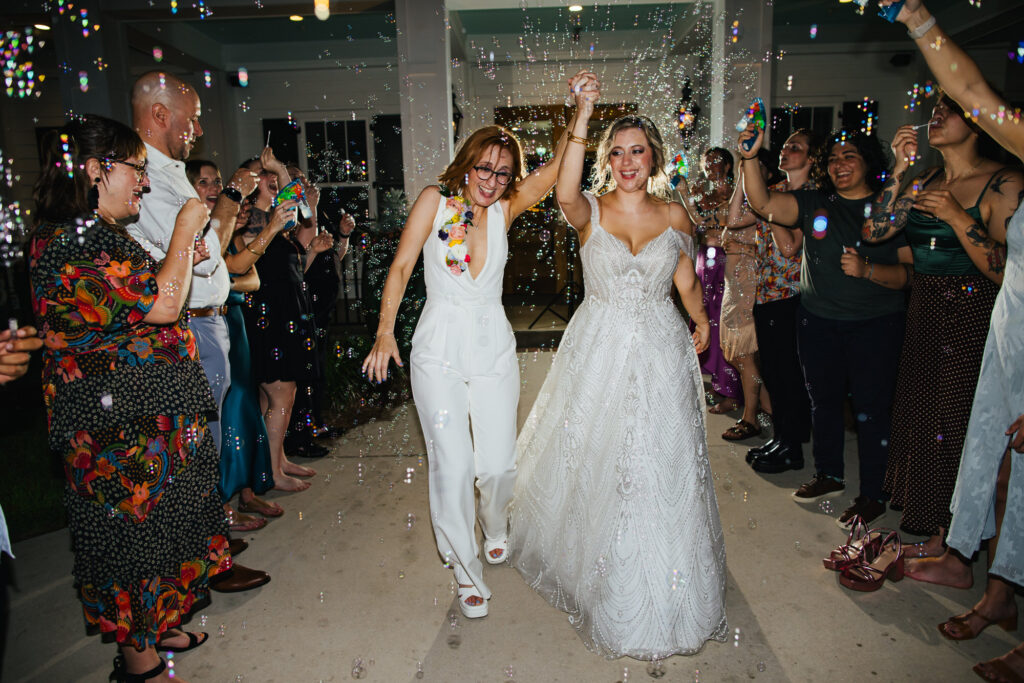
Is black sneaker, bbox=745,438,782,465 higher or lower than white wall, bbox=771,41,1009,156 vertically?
lower

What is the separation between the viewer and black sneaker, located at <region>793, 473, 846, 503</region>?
3729mm

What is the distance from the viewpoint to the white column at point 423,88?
7457 millimetres

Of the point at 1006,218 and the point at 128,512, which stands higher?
the point at 1006,218

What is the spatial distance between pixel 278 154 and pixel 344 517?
10.4 metres

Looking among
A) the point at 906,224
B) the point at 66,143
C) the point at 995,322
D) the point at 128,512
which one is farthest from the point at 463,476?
the point at 906,224

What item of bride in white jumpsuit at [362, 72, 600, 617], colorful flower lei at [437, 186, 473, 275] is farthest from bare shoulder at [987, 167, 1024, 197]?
colorful flower lei at [437, 186, 473, 275]

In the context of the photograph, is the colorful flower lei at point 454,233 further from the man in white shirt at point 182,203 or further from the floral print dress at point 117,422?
the floral print dress at point 117,422

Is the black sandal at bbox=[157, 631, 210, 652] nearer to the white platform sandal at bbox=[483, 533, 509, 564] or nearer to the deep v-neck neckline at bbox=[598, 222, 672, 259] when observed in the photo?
the white platform sandal at bbox=[483, 533, 509, 564]

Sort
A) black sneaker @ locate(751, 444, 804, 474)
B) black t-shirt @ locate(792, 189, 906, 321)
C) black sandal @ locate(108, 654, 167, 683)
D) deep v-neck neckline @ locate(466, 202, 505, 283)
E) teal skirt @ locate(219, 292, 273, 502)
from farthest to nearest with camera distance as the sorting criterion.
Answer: black sneaker @ locate(751, 444, 804, 474)
teal skirt @ locate(219, 292, 273, 502)
black t-shirt @ locate(792, 189, 906, 321)
deep v-neck neckline @ locate(466, 202, 505, 283)
black sandal @ locate(108, 654, 167, 683)

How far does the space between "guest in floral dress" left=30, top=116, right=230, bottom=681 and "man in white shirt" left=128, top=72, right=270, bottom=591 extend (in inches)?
14.3

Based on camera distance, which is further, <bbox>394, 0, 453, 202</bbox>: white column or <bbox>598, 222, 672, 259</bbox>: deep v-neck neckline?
<bbox>394, 0, 453, 202</bbox>: white column

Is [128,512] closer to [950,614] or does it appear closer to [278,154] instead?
[950,614]

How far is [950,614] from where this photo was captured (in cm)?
263

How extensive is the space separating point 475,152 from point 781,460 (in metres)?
2.99
